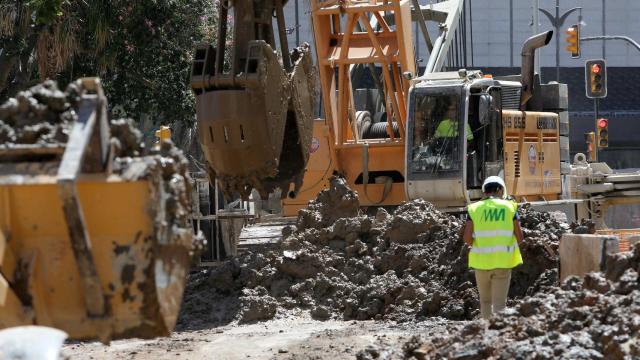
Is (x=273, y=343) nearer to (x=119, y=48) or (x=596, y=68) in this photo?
(x=119, y=48)

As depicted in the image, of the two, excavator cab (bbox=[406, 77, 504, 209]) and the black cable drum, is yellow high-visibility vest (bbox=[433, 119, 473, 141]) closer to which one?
excavator cab (bbox=[406, 77, 504, 209])

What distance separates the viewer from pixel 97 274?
6.08 meters

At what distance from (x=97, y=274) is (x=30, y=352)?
3.99ft

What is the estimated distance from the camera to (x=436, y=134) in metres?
16.4

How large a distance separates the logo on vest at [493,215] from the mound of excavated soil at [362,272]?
229 cm

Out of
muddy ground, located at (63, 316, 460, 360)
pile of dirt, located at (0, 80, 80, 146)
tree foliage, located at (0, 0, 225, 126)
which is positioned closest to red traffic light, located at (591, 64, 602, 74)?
tree foliage, located at (0, 0, 225, 126)

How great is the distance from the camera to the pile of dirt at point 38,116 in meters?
6.33

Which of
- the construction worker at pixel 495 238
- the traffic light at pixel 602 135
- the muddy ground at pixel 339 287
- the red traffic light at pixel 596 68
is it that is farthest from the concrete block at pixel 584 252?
the traffic light at pixel 602 135

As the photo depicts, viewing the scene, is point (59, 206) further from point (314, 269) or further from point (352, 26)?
point (352, 26)

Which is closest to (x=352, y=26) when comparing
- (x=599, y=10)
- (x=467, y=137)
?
(x=467, y=137)

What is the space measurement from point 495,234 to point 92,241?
15.3 feet

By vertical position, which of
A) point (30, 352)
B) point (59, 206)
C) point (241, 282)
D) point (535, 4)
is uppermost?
point (535, 4)

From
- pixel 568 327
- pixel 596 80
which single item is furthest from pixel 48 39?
pixel 596 80

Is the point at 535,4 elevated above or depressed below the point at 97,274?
above
